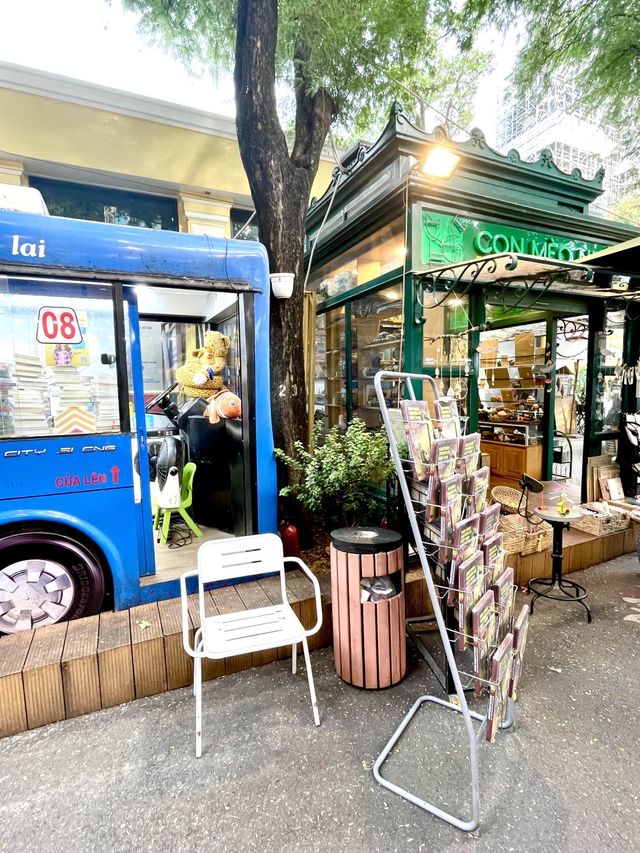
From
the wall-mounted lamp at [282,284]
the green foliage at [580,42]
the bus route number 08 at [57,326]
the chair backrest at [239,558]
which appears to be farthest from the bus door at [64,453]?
the green foliage at [580,42]

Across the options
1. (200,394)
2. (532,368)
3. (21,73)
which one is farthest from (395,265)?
(21,73)

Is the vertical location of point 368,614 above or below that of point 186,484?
below

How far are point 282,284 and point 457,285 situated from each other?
5.74 ft

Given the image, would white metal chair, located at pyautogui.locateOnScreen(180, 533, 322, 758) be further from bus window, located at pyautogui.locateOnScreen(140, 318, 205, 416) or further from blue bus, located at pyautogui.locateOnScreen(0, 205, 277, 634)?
bus window, located at pyautogui.locateOnScreen(140, 318, 205, 416)

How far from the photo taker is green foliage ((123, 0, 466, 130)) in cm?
371

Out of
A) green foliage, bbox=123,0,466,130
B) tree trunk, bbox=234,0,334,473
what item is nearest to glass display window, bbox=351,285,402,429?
tree trunk, bbox=234,0,334,473

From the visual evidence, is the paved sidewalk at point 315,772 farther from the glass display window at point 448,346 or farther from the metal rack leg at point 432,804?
the glass display window at point 448,346

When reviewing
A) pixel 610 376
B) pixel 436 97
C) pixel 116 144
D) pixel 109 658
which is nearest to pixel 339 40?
pixel 436 97

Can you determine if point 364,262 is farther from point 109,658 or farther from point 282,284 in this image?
point 109,658

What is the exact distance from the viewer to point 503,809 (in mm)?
1714

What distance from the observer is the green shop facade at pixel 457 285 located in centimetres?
385

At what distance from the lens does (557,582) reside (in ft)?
11.7

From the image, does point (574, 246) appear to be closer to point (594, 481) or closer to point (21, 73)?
point (594, 481)

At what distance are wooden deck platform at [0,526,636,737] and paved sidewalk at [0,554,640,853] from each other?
82mm
